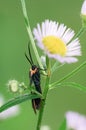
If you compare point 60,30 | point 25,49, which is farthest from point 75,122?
point 25,49

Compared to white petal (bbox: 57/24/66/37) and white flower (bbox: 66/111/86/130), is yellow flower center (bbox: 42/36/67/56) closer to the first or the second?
white petal (bbox: 57/24/66/37)

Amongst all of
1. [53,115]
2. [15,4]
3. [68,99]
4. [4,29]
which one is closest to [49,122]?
[53,115]

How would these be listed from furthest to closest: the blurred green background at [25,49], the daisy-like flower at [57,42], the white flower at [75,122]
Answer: the blurred green background at [25,49] → the white flower at [75,122] → the daisy-like flower at [57,42]

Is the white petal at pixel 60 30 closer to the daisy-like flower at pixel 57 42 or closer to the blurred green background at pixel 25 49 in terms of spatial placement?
the daisy-like flower at pixel 57 42

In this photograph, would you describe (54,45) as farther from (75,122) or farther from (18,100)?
(75,122)

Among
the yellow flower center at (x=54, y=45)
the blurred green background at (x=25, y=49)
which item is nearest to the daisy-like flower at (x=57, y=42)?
the yellow flower center at (x=54, y=45)

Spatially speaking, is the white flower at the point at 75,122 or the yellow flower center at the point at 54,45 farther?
the white flower at the point at 75,122

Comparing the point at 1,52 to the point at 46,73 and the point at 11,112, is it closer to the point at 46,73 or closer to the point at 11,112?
the point at 11,112
